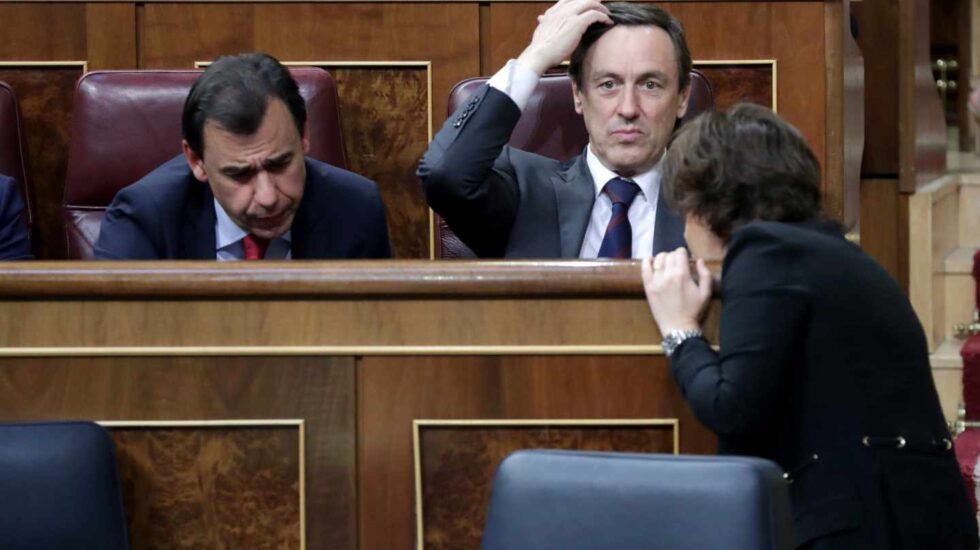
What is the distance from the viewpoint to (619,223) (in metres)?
1.65

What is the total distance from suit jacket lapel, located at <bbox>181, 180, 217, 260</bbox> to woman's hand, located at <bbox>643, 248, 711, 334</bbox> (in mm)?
547

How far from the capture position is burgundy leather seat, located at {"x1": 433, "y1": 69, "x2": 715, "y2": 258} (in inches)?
71.2

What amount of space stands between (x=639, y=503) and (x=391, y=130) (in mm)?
1027

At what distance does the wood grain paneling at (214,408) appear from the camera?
1289 millimetres

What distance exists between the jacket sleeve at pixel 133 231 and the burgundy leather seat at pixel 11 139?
29 centimetres

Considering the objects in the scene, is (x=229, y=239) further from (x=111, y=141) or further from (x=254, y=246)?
(x=111, y=141)

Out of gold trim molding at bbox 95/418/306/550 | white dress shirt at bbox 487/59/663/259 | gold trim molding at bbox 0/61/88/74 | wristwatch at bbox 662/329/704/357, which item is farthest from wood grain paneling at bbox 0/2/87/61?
wristwatch at bbox 662/329/704/357

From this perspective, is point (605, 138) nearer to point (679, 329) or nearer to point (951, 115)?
point (679, 329)

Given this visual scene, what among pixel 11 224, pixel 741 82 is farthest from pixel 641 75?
pixel 11 224

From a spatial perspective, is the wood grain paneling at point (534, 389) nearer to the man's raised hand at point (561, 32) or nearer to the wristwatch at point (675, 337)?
the wristwatch at point (675, 337)

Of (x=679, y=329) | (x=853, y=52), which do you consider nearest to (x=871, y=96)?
(x=853, y=52)

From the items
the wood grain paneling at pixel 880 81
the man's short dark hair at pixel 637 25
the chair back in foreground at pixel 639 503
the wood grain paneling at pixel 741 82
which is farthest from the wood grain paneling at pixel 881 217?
the chair back in foreground at pixel 639 503

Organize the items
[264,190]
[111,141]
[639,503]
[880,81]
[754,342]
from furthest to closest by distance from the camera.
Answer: [880,81] < [111,141] < [264,190] < [754,342] < [639,503]

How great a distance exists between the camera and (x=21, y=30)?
2016mm
